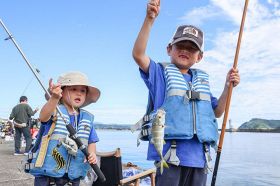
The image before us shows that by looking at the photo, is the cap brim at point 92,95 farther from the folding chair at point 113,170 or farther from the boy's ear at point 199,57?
the boy's ear at point 199,57

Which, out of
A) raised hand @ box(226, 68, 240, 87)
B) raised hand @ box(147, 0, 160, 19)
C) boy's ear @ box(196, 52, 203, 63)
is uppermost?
raised hand @ box(147, 0, 160, 19)

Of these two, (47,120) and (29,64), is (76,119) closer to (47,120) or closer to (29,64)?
(47,120)

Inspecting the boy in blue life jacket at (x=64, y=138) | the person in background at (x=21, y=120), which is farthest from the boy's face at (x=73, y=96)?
the person in background at (x=21, y=120)

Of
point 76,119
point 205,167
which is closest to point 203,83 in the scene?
point 205,167

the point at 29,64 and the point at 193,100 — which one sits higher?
the point at 29,64

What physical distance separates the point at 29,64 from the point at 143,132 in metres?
1.41

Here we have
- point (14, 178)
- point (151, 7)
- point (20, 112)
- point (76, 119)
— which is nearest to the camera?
point (151, 7)

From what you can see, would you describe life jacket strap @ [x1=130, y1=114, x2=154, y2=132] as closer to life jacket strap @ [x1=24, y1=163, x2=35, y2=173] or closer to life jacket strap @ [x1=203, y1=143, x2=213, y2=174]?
life jacket strap @ [x1=203, y1=143, x2=213, y2=174]

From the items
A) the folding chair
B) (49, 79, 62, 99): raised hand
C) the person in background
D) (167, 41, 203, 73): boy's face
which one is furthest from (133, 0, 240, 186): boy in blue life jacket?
the person in background

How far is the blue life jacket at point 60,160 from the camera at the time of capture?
4008 millimetres

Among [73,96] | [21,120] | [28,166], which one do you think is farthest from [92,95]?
[21,120]

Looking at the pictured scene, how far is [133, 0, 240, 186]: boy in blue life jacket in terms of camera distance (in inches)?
133

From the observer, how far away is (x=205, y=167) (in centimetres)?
353

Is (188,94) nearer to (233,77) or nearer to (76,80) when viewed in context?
(233,77)
